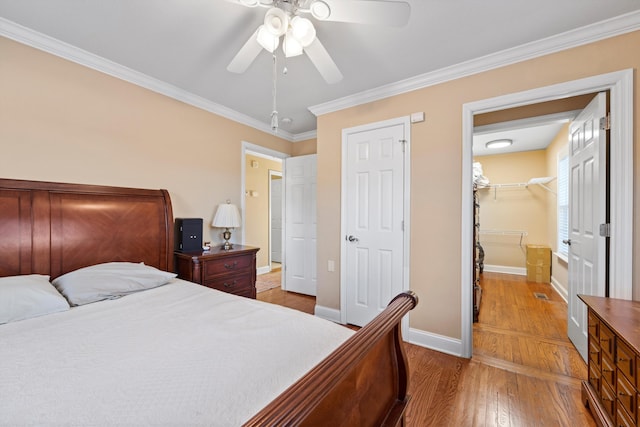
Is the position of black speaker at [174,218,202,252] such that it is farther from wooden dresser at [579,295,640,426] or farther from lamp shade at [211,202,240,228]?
wooden dresser at [579,295,640,426]

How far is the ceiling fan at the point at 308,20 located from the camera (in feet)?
3.97

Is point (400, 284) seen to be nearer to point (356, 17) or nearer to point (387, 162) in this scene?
point (387, 162)

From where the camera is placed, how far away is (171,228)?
2.40 metres

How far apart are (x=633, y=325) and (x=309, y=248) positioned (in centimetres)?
311

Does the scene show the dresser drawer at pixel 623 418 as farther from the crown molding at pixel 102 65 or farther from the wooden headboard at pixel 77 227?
the crown molding at pixel 102 65

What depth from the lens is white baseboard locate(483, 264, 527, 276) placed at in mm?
5027

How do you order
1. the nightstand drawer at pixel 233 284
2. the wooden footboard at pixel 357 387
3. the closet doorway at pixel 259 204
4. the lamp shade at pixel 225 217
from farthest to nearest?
the closet doorway at pixel 259 204 < the lamp shade at pixel 225 217 < the nightstand drawer at pixel 233 284 < the wooden footboard at pixel 357 387

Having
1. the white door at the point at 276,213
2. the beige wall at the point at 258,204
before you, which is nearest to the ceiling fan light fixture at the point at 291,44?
the beige wall at the point at 258,204

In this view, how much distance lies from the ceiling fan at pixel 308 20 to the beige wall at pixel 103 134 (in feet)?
4.62

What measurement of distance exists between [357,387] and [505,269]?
5.65 m

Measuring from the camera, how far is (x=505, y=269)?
205 inches

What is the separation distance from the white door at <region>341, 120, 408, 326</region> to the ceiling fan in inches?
49.4

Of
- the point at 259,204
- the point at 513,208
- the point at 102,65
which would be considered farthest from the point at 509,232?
the point at 102,65

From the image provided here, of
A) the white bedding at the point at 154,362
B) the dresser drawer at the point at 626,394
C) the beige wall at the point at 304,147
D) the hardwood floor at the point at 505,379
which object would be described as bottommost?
the hardwood floor at the point at 505,379
